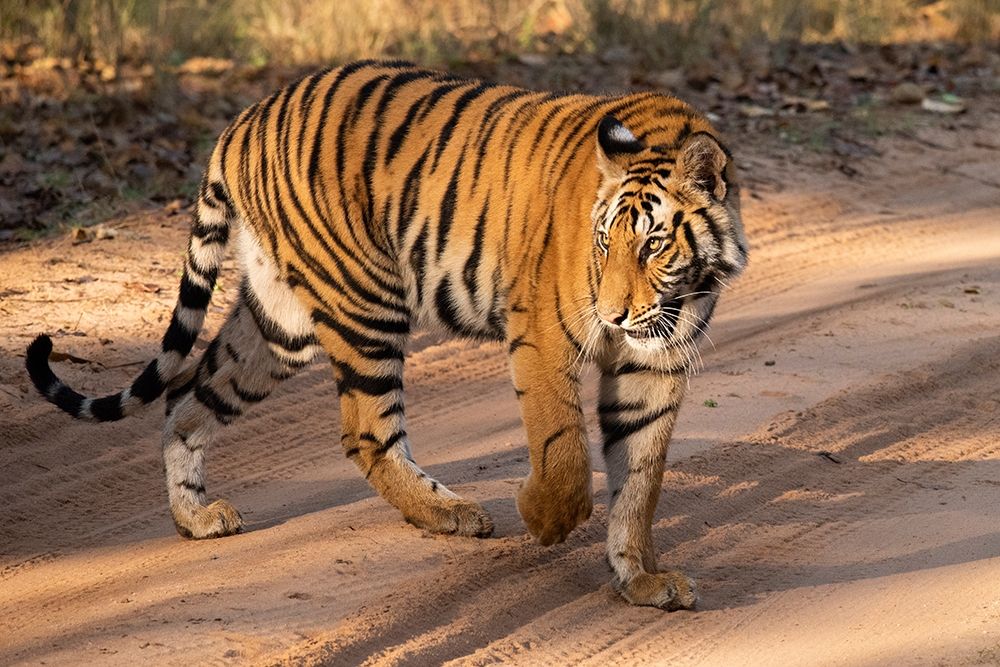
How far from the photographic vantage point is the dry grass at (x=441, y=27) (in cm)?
1027

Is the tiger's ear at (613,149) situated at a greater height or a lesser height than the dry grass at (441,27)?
greater

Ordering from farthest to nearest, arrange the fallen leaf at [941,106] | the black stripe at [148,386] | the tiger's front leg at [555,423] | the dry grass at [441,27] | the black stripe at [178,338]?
the fallen leaf at [941,106] → the dry grass at [441,27] → the black stripe at [178,338] → the black stripe at [148,386] → the tiger's front leg at [555,423]

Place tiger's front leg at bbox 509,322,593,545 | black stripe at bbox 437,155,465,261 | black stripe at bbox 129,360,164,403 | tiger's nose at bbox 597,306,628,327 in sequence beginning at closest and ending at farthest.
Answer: tiger's nose at bbox 597,306,628,327, tiger's front leg at bbox 509,322,593,545, black stripe at bbox 437,155,465,261, black stripe at bbox 129,360,164,403

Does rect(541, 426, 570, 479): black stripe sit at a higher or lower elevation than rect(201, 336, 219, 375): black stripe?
higher

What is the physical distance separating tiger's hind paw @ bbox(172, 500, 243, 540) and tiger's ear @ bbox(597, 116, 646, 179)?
180cm

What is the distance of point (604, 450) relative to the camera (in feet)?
14.7

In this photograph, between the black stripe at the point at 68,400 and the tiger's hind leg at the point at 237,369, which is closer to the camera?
the black stripe at the point at 68,400

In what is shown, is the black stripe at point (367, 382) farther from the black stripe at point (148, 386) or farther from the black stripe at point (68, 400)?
the black stripe at point (68, 400)

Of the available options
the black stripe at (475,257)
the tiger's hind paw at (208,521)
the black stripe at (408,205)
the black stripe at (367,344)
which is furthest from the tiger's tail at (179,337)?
the black stripe at (475,257)

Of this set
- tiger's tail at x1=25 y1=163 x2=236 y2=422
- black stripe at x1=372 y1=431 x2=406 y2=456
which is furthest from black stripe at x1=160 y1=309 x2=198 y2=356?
black stripe at x1=372 y1=431 x2=406 y2=456

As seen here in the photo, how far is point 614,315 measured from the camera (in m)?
4.00

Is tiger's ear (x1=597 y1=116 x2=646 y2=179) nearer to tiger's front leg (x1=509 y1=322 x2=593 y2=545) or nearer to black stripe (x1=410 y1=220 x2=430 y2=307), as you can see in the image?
tiger's front leg (x1=509 y1=322 x2=593 y2=545)

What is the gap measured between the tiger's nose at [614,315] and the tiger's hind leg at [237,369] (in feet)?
4.73

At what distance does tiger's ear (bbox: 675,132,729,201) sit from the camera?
4008 millimetres
